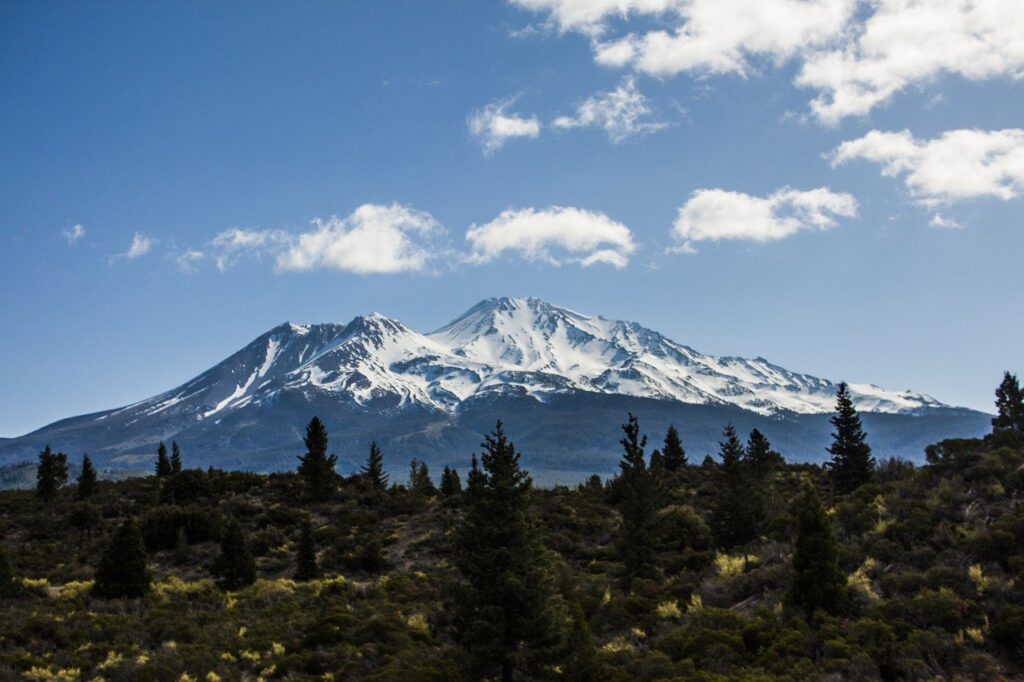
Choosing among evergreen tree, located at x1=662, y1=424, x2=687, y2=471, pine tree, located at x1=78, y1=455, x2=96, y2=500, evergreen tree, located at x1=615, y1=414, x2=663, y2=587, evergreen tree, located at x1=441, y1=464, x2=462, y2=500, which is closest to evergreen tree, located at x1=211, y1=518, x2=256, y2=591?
evergreen tree, located at x1=615, y1=414, x2=663, y2=587

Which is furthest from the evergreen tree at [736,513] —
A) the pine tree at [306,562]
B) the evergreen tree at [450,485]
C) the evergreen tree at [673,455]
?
the evergreen tree at [450,485]

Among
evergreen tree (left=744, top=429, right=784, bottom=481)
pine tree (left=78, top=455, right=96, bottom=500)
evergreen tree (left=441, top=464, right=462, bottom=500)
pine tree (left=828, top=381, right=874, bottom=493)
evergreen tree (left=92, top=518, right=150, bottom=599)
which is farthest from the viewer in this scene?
evergreen tree (left=441, top=464, right=462, bottom=500)

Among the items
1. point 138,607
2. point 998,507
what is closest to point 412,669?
point 138,607

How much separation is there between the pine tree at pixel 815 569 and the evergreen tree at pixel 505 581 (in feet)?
25.6

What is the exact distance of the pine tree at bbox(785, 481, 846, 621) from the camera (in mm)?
22594

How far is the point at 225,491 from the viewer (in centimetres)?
5522

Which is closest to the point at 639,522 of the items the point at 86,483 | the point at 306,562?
the point at 306,562

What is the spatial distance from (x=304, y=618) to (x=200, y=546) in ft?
56.6

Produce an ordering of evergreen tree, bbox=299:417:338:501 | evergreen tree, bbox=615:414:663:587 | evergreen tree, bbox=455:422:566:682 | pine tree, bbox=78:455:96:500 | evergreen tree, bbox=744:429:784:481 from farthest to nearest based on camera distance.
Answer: evergreen tree, bbox=299:417:338:501 → pine tree, bbox=78:455:96:500 → evergreen tree, bbox=744:429:784:481 → evergreen tree, bbox=615:414:663:587 → evergreen tree, bbox=455:422:566:682

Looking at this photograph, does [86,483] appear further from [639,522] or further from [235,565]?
[639,522]

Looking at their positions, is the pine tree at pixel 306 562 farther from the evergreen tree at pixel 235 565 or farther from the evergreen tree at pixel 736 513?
the evergreen tree at pixel 736 513

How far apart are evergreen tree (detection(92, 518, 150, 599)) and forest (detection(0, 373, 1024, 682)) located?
0.27 ft

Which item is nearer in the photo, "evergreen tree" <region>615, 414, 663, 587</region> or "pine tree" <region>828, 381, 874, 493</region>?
"evergreen tree" <region>615, 414, 663, 587</region>

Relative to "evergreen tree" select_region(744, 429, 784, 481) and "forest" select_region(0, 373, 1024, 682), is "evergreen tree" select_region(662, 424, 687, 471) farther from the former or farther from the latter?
"forest" select_region(0, 373, 1024, 682)
